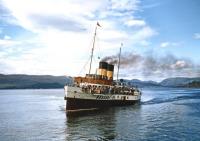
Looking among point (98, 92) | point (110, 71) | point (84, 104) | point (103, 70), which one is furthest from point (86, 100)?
point (110, 71)

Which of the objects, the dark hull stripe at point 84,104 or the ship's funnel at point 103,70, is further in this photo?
the ship's funnel at point 103,70

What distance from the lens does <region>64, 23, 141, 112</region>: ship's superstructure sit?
57125 millimetres

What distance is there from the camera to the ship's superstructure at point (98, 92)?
57.1m

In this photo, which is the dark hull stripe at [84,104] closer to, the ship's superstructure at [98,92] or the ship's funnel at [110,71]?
the ship's superstructure at [98,92]

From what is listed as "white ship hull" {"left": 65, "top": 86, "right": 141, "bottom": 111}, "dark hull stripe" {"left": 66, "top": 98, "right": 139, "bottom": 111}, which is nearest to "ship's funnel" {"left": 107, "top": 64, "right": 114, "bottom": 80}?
"white ship hull" {"left": 65, "top": 86, "right": 141, "bottom": 111}

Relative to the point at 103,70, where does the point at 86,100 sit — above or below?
below

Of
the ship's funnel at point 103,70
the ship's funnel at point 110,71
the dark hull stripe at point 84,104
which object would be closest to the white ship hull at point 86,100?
the dark hull stripe at point 84,104

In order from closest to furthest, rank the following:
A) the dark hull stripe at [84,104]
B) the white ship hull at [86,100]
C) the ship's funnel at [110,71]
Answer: the white ship hull at [86,100]
the dark hull stripe at [84,104]
the ship's funnel at [110,71]

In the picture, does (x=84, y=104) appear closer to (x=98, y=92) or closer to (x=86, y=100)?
(x=86, y=100)

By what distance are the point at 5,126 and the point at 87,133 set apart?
601 inches

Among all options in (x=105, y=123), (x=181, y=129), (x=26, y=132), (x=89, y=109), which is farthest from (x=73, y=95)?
(x=181, y=129)

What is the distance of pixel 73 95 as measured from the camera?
185ft

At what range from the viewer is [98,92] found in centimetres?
6112

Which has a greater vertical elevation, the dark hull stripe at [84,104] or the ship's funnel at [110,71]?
the ship's funnel at [110,71]
